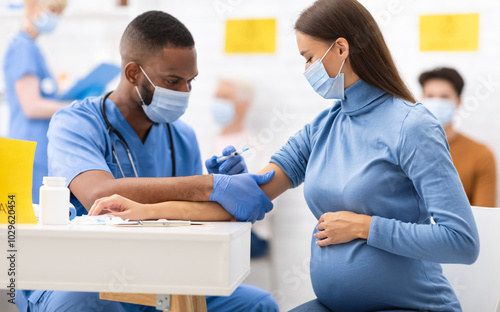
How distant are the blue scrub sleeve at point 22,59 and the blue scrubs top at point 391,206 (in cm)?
182

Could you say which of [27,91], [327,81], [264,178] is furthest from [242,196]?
[27,91]

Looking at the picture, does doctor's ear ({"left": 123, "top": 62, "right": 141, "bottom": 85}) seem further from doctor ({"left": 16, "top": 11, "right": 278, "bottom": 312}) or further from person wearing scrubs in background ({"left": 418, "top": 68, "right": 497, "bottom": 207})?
person wearing scrubs in background ({"left": 418, "top": 68, "right": 497, "bottom": 207})

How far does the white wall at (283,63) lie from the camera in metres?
2.90

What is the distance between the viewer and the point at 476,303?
155 centimetres

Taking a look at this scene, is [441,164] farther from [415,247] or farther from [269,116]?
[269,116]

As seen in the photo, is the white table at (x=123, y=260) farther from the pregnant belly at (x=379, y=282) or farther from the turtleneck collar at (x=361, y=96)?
the turtleneck collar at (x=361, y=96)

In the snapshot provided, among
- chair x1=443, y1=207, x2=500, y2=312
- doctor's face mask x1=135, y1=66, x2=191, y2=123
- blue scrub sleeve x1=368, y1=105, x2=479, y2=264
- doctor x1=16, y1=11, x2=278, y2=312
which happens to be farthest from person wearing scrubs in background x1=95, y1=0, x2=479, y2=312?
doctor's face mask x1=135, y1=66, x2=191, y2=123

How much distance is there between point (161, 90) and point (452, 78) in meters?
1.70

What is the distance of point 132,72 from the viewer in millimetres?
1840

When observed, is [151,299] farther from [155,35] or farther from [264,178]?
[155,35]

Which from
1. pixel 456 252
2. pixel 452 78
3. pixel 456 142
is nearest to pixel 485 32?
pixel 452 78

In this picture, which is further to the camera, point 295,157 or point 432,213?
point 295,157

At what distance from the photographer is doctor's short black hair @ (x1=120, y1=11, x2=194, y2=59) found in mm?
1812

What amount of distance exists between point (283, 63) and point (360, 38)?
5.85 feet
